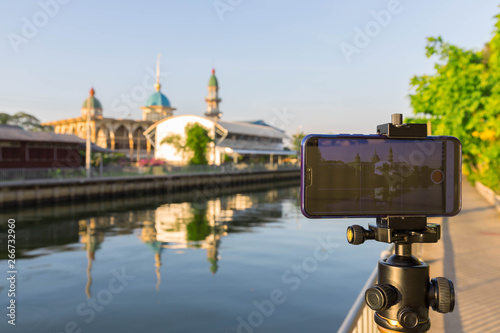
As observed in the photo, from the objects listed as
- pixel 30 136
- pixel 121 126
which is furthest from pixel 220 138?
pixel 121 126

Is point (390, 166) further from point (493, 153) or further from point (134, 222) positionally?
point (134, 222)

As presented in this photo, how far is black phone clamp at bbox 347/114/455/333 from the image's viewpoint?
1834 mm

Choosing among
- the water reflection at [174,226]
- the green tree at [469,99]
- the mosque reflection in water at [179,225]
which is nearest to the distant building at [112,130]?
A: the mosque reflection in water at [179,225]

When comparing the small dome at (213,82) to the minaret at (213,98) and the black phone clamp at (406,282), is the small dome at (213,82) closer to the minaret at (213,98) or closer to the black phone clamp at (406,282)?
the minaret at (213,98)

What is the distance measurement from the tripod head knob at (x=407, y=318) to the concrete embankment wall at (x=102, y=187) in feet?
93.6

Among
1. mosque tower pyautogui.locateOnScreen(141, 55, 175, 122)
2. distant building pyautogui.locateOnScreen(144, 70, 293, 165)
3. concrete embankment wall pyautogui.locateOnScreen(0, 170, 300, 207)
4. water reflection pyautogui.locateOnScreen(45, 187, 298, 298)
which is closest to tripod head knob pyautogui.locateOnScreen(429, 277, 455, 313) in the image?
water reflection pyautogui.locateOnScreen(45, 187, 298, 298)

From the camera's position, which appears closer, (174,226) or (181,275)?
(181,275)

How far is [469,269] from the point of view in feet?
→ 28.9

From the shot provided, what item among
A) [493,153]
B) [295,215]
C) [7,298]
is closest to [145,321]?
[7,298]

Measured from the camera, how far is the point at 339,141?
6.37 ft

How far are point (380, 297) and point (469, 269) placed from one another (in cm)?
824

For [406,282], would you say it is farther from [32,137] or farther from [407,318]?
[32,137]

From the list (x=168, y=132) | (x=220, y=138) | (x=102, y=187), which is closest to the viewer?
(x=102, y=187)

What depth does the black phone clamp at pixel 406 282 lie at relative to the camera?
183cm
